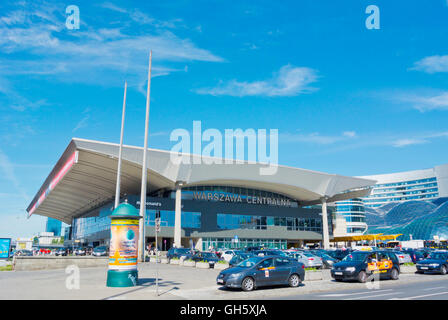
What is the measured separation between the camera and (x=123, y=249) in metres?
15.5

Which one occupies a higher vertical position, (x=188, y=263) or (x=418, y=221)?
(x=418, y=221)

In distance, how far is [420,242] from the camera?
67938 mm

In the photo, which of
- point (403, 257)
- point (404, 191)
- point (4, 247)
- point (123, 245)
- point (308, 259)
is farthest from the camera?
point (404, 191)

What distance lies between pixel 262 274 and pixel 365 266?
5397 millimetres

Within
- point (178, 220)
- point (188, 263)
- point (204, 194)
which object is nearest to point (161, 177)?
point (178, 220)

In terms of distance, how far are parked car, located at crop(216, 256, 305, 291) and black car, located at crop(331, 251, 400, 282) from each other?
2.24 metres

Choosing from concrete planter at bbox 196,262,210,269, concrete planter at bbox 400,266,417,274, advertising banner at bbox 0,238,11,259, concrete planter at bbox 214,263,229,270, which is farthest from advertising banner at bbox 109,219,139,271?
advertising banner at bbox 0,238,11,259

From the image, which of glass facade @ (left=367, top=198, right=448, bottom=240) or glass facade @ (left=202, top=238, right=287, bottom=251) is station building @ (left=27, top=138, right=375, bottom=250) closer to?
glass facade @ (left=202, top=238, right=287, bottom=251)

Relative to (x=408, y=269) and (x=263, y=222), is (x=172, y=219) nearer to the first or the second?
(x=263, y=222)

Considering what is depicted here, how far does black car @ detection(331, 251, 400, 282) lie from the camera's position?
1698 centimetres

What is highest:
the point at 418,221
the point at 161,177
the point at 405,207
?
the point at 405,207

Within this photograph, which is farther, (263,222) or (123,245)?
(263,222)
